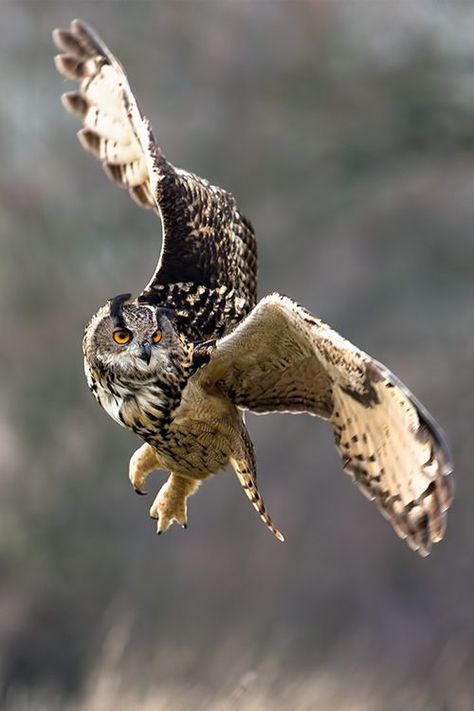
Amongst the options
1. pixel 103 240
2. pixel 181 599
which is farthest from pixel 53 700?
pixel 103 240

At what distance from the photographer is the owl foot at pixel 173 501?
3.00m

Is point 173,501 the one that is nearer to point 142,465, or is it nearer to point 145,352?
point 142,465

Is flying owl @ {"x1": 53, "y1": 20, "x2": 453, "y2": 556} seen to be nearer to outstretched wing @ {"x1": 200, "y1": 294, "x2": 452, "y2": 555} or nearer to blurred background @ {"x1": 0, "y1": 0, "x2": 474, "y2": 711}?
outstretched wing @ {"x1": 200, "y1": 294, "x2": 452, "y2": 555}

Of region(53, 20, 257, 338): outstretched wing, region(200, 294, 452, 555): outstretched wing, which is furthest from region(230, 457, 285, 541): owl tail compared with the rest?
region(53, 20, 257, 338): outstretched wing

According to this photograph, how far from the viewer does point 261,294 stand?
9.88 metres

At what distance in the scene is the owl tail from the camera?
2.68 meters

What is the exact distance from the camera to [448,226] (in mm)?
9953

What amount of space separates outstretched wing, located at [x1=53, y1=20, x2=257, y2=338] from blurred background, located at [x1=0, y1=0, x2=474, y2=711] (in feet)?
19.8

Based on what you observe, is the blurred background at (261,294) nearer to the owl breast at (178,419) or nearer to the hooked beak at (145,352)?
the owl breast at (178,419)

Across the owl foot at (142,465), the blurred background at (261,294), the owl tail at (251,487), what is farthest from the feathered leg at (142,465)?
the blurred background at (261,294)

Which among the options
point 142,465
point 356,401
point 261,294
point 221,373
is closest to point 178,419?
point 221,373

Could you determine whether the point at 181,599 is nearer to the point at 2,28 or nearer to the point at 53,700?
the point at 53,700

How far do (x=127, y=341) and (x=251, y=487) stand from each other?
34cm

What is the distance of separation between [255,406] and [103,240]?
25.5 feet
